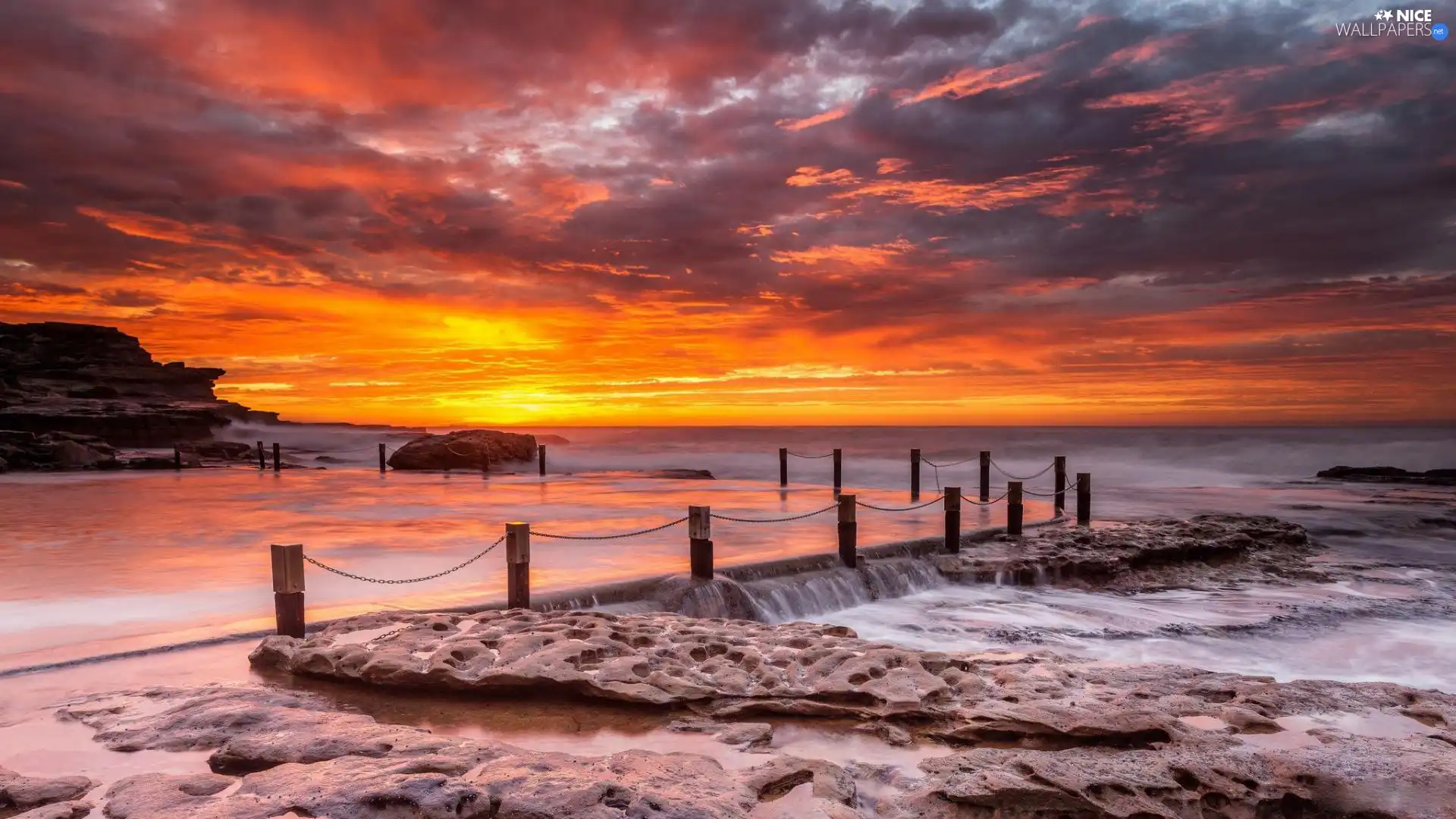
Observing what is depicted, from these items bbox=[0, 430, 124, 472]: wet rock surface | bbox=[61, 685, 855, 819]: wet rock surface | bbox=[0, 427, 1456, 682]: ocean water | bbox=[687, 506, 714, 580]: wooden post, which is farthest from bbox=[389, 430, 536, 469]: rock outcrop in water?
bbox=[61, 685, 855, 819]: wet rock surface

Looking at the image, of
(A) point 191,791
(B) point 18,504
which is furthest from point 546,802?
(B) point 18,504

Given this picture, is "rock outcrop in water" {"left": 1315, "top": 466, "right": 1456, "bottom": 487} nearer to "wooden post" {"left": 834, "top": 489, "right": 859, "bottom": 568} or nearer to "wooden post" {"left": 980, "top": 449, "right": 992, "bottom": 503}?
"wooden post" {"left": 980, "top": 449, "right": 992, "bottom": 503}

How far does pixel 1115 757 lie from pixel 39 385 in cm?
6195

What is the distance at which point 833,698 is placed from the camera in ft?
19.6

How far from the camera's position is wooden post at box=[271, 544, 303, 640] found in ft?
23.9

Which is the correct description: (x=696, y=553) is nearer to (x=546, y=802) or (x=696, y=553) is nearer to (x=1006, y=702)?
(x=1006, y=702)

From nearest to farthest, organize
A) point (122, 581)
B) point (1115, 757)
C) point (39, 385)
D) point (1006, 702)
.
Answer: point (1115, 757), point (1006, 702), point (122, 581), point (39, 385)

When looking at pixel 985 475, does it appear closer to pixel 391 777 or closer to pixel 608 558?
pixel 608 558

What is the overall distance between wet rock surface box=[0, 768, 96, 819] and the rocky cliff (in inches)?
1821

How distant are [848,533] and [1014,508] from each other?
14.8ft

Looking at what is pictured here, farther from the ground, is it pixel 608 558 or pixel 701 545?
pixel 701 545

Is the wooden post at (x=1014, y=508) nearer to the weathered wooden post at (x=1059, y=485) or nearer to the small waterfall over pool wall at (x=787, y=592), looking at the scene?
the small waterfall over pool wall at (x=787, y=592)

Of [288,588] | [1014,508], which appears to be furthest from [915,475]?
[288,588]

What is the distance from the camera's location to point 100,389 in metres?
52.1
